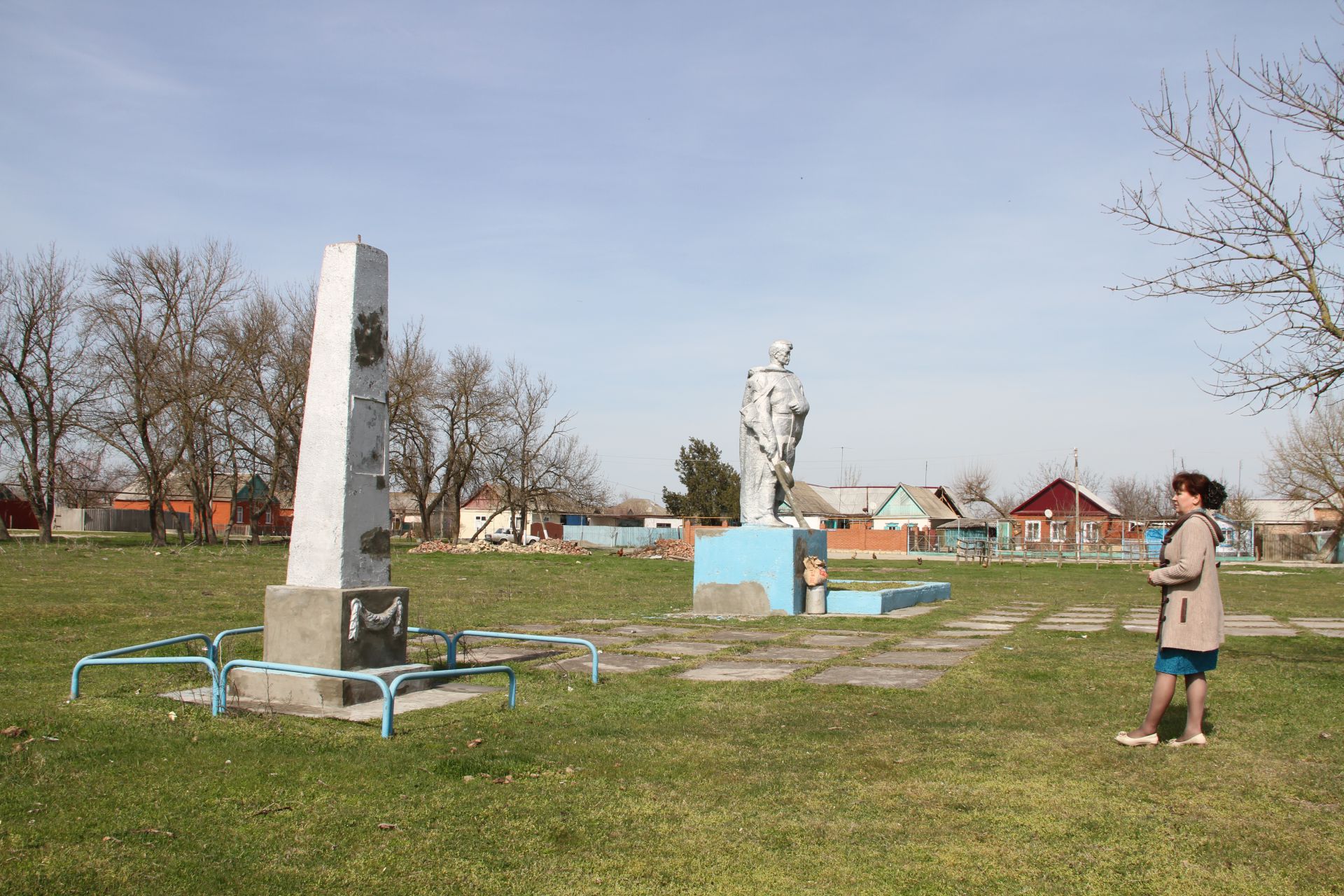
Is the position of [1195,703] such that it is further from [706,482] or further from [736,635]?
[706,482]

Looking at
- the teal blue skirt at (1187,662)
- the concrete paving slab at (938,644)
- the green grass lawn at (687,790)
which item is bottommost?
the green grass lawn at (687,790)

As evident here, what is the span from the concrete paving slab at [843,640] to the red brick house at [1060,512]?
46645 millimetres

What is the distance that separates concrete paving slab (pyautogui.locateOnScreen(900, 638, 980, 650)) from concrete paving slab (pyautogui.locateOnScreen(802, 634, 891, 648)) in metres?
0.31

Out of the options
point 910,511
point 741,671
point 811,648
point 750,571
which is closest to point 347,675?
point 741,671

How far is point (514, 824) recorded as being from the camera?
13.1ft

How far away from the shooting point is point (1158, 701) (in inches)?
214

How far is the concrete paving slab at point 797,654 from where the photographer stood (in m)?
8.91

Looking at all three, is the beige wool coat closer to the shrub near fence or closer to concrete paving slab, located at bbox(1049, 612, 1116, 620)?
concrete paving slab, located at bbox(1049, 612, 1116, 620)

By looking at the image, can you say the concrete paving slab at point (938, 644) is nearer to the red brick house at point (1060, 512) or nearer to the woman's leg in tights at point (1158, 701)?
the woman's leg in tights at point (1158, 701)

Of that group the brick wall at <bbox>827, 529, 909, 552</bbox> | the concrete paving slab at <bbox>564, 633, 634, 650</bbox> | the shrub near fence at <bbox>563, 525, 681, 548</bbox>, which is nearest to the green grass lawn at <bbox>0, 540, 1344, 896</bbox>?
the concrete paving slab at <bbox>564, 633, 634, 650</bbox>

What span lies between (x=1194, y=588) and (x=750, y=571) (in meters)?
7.90

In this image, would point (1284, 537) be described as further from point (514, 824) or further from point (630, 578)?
point (514, 824)

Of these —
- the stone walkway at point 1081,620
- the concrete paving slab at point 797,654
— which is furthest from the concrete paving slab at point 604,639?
the stone walkway at point 1081,620

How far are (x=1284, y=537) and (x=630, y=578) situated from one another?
117 ft
